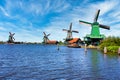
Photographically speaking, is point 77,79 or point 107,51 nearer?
point 77,79

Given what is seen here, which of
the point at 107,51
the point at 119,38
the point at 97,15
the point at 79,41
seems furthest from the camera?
the point at 79,41

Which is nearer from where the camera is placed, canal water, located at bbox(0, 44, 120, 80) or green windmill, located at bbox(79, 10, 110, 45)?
canal water, located at bbox(0, 44, 120, 80)

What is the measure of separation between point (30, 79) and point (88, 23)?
9673cm

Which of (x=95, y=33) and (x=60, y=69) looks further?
(x=95, y=33)

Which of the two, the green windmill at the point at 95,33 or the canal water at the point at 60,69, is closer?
the canal water at the point at 60,69

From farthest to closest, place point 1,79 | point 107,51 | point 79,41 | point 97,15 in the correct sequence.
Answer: point 79,41 < point 97,15 < point 107,51 < point 1,79

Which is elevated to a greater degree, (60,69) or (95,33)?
(95,33)

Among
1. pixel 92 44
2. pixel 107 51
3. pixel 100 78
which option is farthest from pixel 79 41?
pixel 100 78

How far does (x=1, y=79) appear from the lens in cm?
2167

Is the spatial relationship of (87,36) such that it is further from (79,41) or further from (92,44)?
(79,41)

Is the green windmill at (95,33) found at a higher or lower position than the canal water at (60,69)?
higher

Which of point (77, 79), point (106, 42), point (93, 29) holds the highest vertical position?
point (93, 29)

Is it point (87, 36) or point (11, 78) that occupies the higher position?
point (87, 36)

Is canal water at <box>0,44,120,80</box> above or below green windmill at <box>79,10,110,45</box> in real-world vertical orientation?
below
